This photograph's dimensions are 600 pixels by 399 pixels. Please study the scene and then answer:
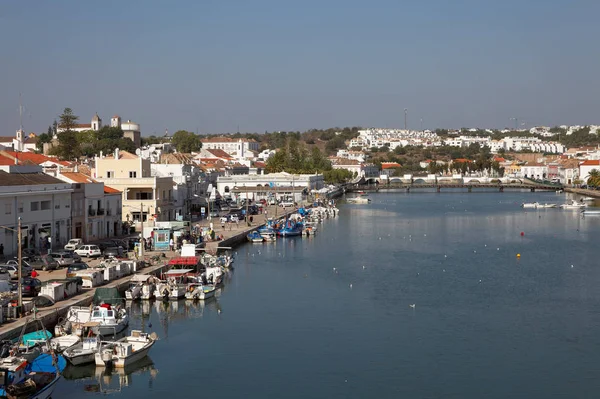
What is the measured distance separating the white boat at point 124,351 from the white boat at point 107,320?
1120 mm

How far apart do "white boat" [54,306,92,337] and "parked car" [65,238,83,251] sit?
27.4 ft

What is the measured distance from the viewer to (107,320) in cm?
1562

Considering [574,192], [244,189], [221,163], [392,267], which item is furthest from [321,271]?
[574,192]

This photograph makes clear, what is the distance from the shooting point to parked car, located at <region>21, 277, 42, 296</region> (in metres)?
16.6

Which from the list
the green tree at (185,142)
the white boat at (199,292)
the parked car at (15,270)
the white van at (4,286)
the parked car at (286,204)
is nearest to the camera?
the white van at (4,286)

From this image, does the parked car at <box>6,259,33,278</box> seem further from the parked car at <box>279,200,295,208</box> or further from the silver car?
the parked car at <box>279,200,295,208</box>

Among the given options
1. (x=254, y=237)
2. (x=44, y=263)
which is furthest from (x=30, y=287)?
(x=254, y=237)

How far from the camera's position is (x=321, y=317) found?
1831cm

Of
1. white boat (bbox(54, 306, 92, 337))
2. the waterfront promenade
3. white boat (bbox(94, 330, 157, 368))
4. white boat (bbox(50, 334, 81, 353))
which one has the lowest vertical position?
white boat (bbox(94, 330, 157, 368))

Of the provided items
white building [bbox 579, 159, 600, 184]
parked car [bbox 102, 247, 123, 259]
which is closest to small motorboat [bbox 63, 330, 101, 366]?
parked car [bbox 102, 247, 123, 259]

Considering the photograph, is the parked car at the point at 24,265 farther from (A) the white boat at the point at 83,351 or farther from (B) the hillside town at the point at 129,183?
(A) the white boat at the point at 83,351

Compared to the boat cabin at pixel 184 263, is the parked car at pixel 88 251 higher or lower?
higher

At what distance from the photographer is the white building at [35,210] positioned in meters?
22.6

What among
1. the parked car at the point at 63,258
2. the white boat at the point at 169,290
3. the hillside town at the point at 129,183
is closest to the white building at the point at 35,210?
the hillside town at the point at 129,183
